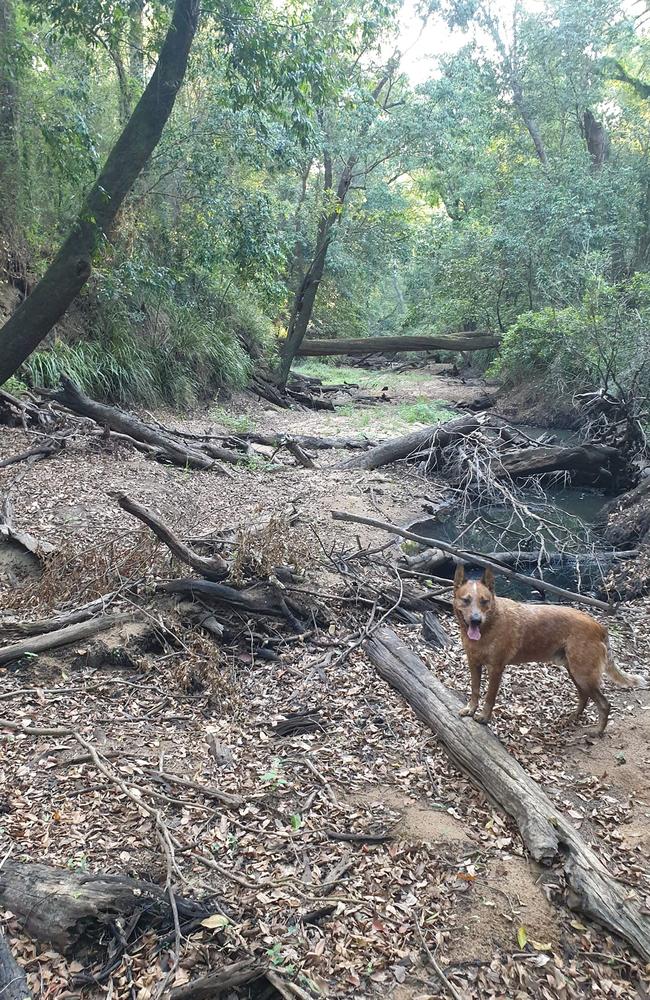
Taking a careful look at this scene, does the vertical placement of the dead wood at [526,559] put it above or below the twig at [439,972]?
above

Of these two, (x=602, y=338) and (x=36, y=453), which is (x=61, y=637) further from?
(x=602, y=338)

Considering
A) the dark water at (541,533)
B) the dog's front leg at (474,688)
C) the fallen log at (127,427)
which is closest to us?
the dog's front leg at (474,688)

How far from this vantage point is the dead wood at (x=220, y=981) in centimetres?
256

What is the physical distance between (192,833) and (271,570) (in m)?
2.65

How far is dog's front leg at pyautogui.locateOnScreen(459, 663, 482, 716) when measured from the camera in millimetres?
4449

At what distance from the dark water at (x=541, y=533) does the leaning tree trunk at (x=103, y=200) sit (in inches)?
209

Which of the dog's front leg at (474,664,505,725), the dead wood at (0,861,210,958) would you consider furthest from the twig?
the dog's front leg at (474,664,505,725)

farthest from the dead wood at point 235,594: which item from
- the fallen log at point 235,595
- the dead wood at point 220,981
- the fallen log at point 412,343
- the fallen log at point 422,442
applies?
the fallen log at point 412,343

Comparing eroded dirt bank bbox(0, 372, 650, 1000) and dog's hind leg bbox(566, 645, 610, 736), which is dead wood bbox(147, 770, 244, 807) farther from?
dog's hind leg bbox(566, 645, 610, 736)

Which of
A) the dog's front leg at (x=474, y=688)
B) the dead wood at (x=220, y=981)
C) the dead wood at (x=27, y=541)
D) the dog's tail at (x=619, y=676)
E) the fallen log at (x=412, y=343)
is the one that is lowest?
the dead wood at (x=220, y=981)

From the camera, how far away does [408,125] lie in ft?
55.8

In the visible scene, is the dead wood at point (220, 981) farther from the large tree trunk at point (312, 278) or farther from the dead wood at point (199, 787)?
the large tree trunk at point (312, 278)

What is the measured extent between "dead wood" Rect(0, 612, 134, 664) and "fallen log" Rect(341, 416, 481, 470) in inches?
293

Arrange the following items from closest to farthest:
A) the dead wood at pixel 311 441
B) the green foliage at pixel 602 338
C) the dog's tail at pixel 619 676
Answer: the dog's tail at pixel 619 676 → the green foliage at pixel 602 338 → the dead wood at pixel 311 441
